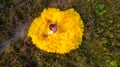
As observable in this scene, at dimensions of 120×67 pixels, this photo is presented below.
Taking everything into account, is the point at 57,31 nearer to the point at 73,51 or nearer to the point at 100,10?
the point at 73,51

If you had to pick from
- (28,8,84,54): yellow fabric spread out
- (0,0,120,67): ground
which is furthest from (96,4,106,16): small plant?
(28,8,84,54): yellow fabric spread out

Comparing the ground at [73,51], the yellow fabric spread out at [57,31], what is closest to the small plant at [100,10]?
the ground at [73,51]

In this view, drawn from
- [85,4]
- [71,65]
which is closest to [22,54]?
[71,65]

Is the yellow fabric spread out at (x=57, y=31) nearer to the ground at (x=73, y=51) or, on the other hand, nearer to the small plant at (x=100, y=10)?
the ground at (x=73, y=51)

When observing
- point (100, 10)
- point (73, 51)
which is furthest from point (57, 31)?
point (100, 10)

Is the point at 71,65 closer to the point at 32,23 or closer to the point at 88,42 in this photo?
the point at 88,42
